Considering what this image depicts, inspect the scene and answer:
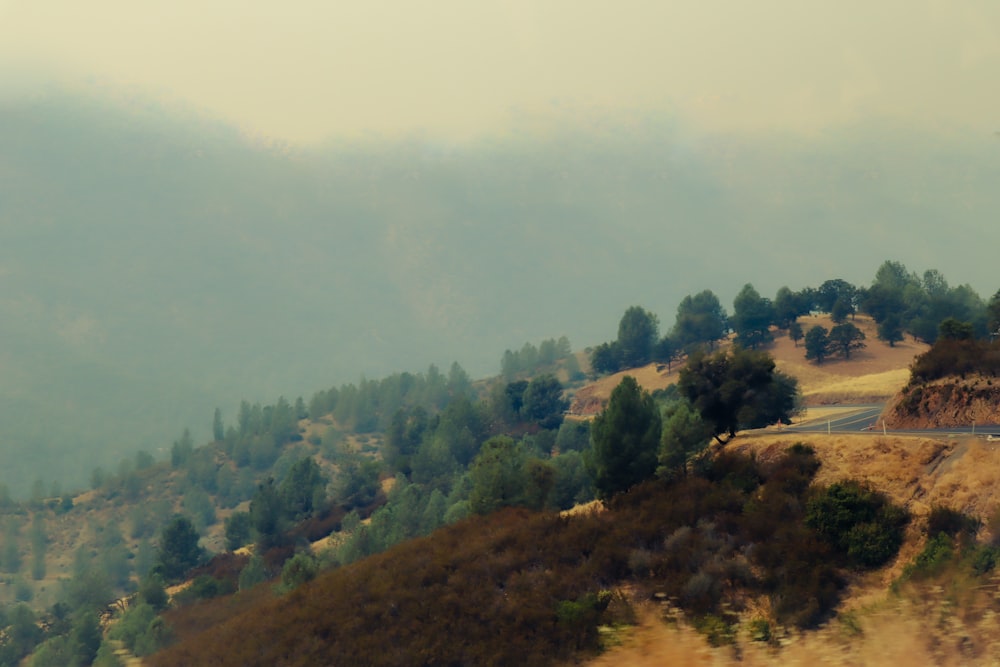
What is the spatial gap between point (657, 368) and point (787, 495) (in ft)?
421

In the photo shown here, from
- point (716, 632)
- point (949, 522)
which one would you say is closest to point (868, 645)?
point (716, 632)

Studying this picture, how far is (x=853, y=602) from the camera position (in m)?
28.8

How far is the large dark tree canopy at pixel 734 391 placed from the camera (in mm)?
51156

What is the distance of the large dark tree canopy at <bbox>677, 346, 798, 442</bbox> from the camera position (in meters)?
51.2

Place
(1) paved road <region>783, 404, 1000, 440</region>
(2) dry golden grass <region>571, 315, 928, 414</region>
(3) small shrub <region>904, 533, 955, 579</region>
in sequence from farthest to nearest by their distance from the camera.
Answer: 1. (2) dry golden grass <region>571, 315, 928, 414</region>
2. (1) paved road <region>783, 404, 1000, 440</region>
3. (3) small shrub <region>904, 533, 955, 579</region>

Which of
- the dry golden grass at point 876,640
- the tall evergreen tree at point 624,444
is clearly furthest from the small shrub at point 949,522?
the dry golden grass at point 876,640

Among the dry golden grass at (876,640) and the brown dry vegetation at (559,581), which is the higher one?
the dry golden grass at (876,640)

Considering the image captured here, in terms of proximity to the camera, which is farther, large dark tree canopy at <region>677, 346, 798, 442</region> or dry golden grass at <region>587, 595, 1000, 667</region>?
large dark tree canopy at <region>677, 346, 798, 442</region>

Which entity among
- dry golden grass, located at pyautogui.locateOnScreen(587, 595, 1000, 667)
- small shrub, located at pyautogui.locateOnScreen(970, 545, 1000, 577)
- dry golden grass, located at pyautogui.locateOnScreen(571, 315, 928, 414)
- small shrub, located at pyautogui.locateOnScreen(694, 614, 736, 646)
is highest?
dry golden grass, located at pyautogui.locateOnScreen(587, 595, 1000, 667)

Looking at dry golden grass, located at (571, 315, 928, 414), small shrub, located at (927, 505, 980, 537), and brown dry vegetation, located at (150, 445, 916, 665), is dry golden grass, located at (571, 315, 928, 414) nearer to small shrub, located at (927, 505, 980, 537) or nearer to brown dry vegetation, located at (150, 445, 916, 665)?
brown dry vegetation, located at (150, 445, 916, 665)

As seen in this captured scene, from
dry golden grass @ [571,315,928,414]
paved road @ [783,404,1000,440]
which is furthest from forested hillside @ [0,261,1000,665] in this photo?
dry golden grass @ [571,315,928,414]

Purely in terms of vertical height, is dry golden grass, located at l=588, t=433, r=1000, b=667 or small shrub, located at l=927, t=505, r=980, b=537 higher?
dry golden grass, located at l=588, t=433, r=1000, b=667

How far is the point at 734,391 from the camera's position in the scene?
5081 centimetres

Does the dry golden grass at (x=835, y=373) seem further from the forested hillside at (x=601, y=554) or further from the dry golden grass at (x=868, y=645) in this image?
the dry golden grass at (x=868, y=645)
